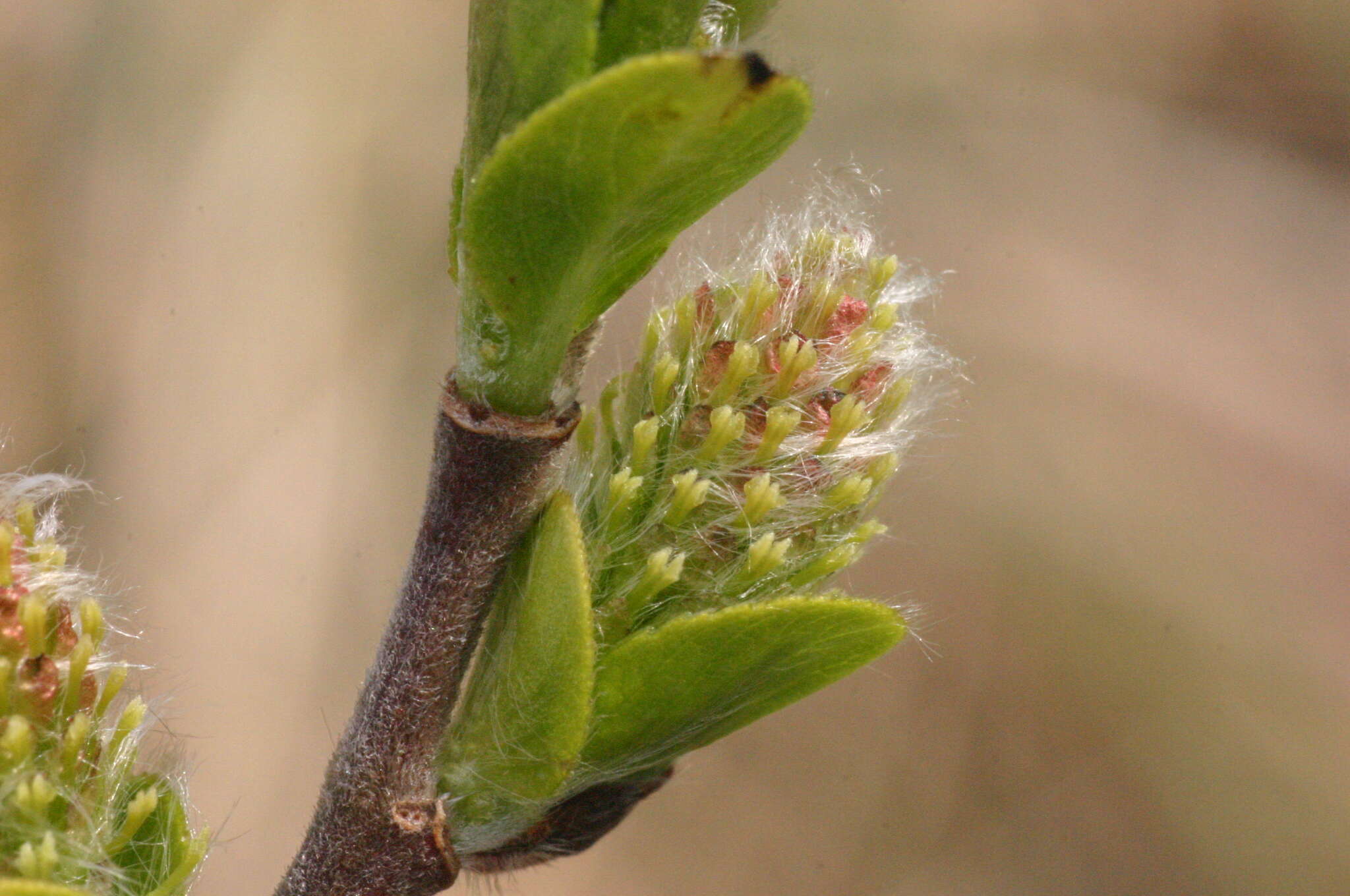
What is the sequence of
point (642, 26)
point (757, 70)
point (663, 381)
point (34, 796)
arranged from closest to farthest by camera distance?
point (757, 70), point (642, 26), point (34, 796), point (663, 381)

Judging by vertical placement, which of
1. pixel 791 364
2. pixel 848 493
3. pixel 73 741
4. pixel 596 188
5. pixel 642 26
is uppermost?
pixel 642 26

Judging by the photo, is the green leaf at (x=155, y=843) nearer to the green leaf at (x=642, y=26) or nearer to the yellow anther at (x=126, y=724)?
the yellow anther at (x=126, y=724)

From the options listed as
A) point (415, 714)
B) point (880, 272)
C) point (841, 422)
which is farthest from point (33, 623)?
point (880, 272)

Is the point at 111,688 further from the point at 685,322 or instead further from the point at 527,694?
the point at 685,322

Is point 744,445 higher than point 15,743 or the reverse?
higher

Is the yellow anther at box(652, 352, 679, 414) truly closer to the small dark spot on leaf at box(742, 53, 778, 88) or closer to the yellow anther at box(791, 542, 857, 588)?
the yellow anther at box(791, 542, 857, 588)

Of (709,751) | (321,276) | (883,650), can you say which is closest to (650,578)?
(883,650)
